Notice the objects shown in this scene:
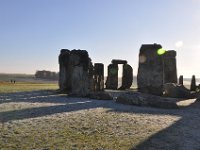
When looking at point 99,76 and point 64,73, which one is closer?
point 64,73

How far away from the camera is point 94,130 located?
1015 cm

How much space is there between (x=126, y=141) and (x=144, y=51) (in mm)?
16474

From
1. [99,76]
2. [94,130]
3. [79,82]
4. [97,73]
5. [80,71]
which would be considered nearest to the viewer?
[94,130]

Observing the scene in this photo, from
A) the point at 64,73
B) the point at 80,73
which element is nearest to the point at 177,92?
the point at 80,73

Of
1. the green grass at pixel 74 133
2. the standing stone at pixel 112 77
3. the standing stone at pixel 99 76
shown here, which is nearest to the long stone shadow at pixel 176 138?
the green grass at pixel 74 133

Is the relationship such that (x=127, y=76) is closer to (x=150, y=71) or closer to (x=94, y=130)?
(x=150, y=71)

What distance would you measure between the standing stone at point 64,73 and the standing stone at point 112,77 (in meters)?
9.12

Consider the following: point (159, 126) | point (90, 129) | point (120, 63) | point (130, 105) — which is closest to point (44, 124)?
point (90, 129)

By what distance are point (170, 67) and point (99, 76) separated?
9.42 meters

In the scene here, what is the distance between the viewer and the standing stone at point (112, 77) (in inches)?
1373

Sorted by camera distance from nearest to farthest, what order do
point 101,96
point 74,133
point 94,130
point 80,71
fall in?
point 74,133 < point 94,130 < point 101,96 < point 80,71

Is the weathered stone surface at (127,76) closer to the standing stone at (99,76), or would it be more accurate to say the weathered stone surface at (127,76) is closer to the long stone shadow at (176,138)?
the standing stone at (99,76)

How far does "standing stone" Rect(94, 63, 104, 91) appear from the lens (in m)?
27.1

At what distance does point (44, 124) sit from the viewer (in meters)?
10.6
